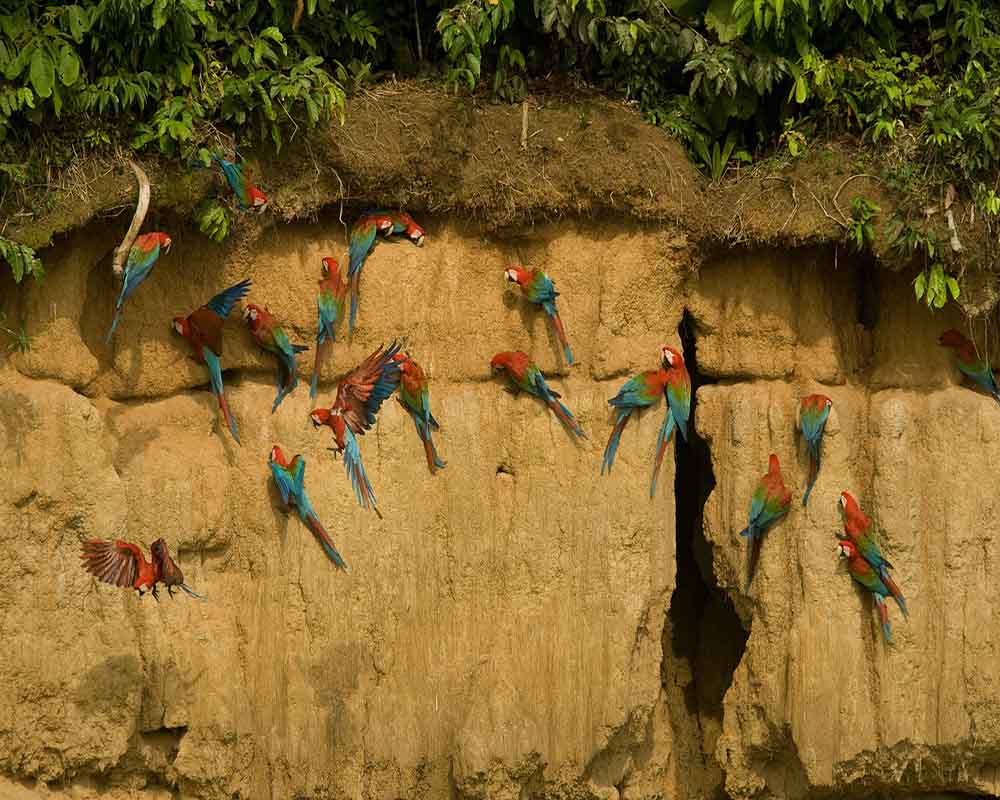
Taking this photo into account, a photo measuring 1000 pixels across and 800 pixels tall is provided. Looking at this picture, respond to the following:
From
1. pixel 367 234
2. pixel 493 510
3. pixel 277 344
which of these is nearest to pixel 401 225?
pixel 367 234

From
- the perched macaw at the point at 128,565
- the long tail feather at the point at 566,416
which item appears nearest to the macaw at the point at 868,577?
the long tail feather at the point at 566,416

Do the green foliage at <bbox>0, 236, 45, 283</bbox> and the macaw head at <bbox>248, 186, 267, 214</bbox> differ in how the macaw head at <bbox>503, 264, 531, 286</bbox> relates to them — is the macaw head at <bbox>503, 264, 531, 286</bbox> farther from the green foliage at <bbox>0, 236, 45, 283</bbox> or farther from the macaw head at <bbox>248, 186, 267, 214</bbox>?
the green foliage at <bbox>0, 236, 45, 283</bbox>

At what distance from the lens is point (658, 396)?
8023mm

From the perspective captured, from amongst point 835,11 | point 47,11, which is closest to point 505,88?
point 835,11

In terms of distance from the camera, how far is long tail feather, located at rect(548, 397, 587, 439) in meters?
7.96

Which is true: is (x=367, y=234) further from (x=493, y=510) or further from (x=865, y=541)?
(x=865, y=541)

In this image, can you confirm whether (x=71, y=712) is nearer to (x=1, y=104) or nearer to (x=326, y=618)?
(x=326, y=618)

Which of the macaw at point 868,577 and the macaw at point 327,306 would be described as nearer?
the macaw at point 327,306

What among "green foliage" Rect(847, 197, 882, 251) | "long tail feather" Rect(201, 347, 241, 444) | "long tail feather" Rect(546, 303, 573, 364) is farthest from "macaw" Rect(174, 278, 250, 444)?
"green foliage" Rect(847, 197, 882, 251)

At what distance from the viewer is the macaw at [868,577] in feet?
26.0

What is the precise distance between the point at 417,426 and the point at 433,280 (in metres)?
0.70

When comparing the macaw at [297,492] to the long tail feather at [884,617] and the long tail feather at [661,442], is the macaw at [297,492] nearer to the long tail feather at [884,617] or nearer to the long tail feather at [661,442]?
the long tail feather at [661,442]

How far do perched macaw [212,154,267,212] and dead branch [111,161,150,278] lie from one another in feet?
1.08

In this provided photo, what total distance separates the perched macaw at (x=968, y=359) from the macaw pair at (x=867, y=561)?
2.80 feet
